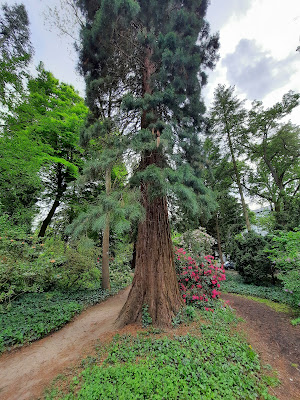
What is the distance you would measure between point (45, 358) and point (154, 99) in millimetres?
4965

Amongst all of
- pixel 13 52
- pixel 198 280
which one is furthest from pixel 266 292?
pixel 13 52

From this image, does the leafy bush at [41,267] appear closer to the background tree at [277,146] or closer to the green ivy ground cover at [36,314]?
the green ivy ground cover at [36,314]

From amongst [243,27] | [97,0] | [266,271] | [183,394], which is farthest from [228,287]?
[97,0]

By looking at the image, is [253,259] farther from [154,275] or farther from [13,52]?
[13,52]

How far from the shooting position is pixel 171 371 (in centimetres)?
201

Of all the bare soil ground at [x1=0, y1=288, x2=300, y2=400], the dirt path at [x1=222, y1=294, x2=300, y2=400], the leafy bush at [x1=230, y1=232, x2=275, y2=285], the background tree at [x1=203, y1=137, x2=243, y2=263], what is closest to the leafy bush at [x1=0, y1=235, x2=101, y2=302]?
the bare soil ground at [x1=0, y1=288, x2=300, y2=400]

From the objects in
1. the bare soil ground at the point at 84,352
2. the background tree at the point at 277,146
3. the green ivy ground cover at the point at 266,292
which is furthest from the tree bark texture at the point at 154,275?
the background tree at the point at 277,146

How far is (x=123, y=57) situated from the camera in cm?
395

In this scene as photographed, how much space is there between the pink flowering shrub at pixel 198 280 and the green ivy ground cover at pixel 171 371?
47.6 inches

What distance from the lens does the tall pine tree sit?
3.02 m

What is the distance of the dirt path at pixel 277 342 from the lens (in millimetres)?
2141

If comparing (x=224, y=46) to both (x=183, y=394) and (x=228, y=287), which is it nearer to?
(x=183, y=394)

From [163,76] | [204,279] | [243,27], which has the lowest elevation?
[204,279]

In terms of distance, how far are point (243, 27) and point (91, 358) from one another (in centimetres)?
792
